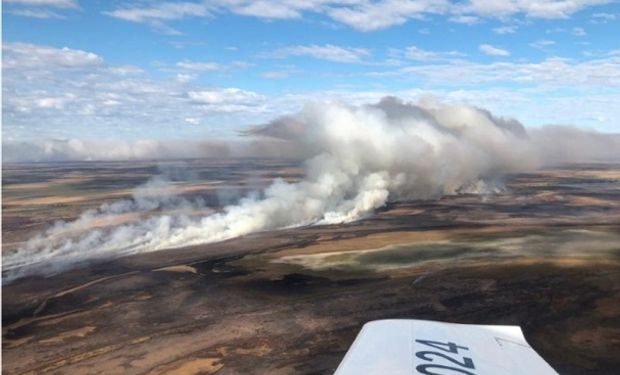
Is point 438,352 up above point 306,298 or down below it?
above

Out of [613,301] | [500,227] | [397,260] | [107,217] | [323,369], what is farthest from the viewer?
[107,217]

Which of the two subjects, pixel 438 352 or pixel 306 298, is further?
pixel 306 298

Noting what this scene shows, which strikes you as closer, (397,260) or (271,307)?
(271,307)

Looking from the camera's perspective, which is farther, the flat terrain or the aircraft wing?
the flat terrain

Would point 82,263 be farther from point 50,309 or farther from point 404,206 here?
point 404,206

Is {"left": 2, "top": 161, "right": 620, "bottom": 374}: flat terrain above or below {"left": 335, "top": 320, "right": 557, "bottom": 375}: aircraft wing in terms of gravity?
below

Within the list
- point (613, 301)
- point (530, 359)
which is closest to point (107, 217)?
point (613, 301)

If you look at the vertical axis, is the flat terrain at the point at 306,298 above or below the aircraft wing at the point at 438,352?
below

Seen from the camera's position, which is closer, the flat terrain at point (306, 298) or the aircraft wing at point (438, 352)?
the aircraft wing at point (438, 352)
